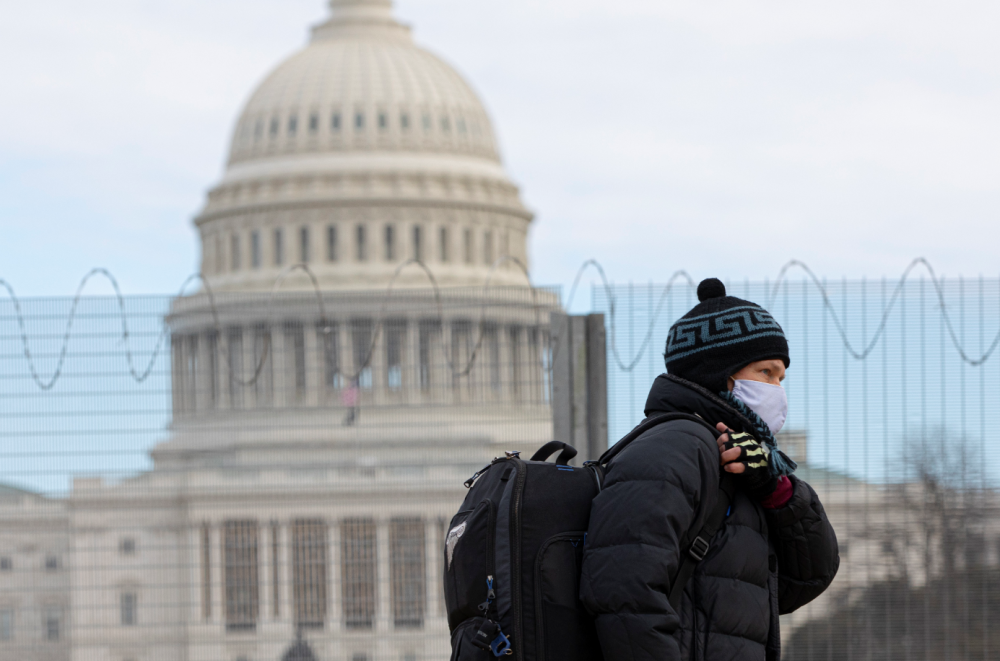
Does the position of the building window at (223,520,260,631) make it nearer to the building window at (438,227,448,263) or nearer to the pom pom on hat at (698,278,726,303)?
the pom pom on hat at (698,278,726,303)

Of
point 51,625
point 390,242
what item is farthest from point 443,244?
point 51,625

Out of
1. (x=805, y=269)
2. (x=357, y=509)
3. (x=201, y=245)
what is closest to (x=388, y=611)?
(x=357, y=509)

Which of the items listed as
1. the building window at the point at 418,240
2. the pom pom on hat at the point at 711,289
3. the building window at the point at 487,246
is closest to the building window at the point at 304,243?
the building window at the point at 418,240

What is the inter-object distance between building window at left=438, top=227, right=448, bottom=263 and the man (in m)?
59.2

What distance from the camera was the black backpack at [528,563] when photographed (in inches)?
131

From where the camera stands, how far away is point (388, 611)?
886 cm

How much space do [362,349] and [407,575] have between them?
1.46 meters

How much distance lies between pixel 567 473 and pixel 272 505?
20.8 feet

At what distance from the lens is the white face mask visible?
11.8 ft

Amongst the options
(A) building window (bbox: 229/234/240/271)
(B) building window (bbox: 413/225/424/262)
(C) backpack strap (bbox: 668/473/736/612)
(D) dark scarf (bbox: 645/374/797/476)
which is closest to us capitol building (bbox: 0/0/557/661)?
(D) dark scarf (bbox: 645/374/797/476)

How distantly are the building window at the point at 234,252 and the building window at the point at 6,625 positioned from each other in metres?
56.5

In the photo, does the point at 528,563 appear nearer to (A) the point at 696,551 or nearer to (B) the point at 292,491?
(A) the point at 696,551

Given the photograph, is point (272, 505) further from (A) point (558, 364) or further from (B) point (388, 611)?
(A) point (558, 364)

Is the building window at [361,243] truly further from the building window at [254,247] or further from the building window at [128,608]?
the building window at [128,608]
